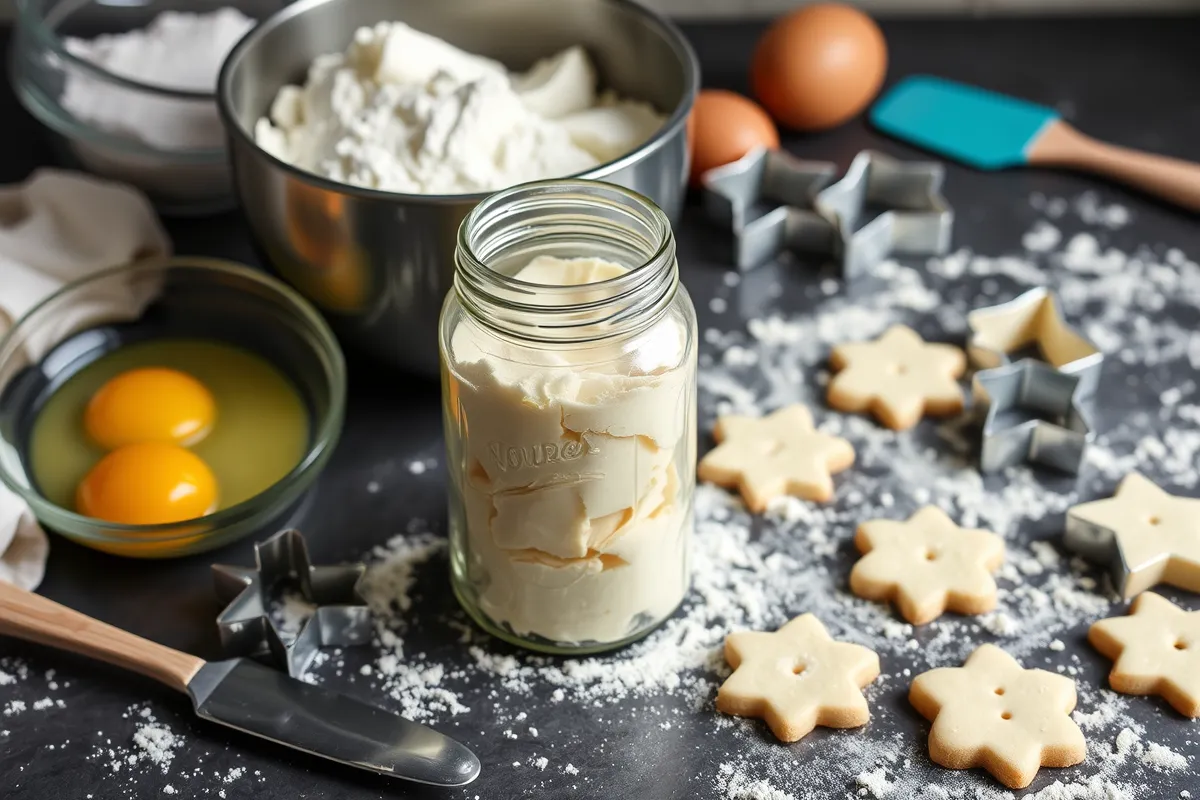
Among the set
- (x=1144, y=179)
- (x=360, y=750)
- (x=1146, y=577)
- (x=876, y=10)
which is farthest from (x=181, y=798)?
(x=876, y=10)

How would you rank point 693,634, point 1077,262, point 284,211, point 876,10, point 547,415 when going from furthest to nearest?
point 876,10
point 1077,262
point 284,211
point 693,634
point 547,415

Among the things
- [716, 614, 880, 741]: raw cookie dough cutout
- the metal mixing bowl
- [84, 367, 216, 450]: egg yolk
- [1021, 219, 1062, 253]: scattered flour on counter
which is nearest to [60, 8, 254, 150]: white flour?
the metal mixing bowl

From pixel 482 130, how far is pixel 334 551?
18.8 inches

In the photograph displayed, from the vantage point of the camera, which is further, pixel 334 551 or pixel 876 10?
pixel 876 10

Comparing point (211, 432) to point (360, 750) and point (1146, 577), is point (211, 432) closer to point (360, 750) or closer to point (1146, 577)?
point (360, 750)

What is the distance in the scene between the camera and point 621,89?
5.37ft

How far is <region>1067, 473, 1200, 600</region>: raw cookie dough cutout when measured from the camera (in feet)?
4.20

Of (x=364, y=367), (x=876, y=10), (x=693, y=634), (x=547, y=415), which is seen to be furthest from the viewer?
(x=876, y=10)

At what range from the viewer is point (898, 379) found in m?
1.51

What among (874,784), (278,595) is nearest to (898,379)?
(874,784)

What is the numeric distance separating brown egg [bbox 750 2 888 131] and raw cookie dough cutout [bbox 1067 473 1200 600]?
29.2 inches

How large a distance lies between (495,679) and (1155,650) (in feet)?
2.04

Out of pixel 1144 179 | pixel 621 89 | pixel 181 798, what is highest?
pixel 621 89

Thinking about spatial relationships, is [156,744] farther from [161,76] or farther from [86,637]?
[161,76]
